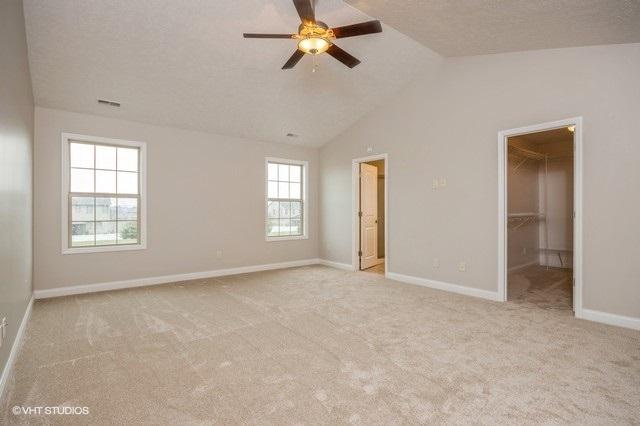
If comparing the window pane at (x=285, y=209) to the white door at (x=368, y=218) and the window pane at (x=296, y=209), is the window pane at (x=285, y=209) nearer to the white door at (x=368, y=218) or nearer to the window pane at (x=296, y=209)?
the window pane at (x=296, y=209)

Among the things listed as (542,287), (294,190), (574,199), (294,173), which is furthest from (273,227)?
(574,199)

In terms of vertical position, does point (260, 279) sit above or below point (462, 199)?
below

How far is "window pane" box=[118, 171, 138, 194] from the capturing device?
15.9 ft

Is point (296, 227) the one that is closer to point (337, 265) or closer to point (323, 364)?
point (337, 265)

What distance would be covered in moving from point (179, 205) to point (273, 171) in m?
1.97

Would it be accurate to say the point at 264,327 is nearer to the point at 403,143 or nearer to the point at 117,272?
the point at 117,272

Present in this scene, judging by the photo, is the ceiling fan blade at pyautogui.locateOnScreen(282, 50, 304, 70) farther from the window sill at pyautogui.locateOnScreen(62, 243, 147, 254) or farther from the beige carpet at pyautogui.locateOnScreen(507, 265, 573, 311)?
the beige carpet at pyautogui.locateOnScreen(507, 265, 573, 311)

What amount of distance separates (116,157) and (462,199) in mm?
5184

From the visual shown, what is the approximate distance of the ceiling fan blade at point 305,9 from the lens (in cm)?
245

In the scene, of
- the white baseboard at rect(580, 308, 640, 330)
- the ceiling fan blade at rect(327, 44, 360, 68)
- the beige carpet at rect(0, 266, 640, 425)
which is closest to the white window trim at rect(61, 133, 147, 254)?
the beige carpet at rect(0, 266, 640, 425)

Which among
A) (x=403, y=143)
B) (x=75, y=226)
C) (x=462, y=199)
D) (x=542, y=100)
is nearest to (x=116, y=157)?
(x=75, y=226)

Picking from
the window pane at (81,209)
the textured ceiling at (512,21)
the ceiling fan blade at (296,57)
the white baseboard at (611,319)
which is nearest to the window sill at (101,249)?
the window pane at (81,209)

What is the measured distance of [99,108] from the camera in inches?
→ 173

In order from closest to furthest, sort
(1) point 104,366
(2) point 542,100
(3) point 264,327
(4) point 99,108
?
(1) point 104,366 < (3) point 264,327 < (2) point 542,100 < (4) point 99,108
